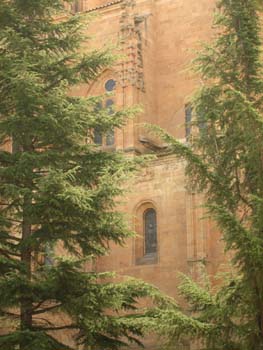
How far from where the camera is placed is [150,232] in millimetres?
24922

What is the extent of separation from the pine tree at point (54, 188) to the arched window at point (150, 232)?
1012 cm

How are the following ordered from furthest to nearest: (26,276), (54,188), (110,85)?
1. (110,85)
2. (54,188)
3. (26,276)

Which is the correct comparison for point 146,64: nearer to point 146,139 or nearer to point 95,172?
point 146,139

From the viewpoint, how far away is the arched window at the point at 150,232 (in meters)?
24.8

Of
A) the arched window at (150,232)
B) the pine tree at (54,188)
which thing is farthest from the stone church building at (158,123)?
the pine tree at (54,188)

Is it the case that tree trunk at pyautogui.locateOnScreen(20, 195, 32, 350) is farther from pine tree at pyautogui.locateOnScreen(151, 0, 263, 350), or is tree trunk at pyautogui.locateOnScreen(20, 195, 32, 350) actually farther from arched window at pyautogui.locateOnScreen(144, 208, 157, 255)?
arched window at pyautogui.locateOnScreen(144, 208, 157, 255)

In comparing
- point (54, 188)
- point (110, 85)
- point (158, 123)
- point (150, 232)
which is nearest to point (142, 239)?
point (150, 232)

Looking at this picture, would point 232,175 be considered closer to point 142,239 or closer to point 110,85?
point 142,239

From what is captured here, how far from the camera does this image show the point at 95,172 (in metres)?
14.1

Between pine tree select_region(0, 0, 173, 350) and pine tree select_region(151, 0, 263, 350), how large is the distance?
4.19 feet

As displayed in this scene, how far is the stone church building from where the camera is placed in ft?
76.9

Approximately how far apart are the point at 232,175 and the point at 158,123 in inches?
589

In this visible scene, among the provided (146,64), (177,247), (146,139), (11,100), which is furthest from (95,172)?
(146,64)

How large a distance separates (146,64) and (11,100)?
47.9 ft
